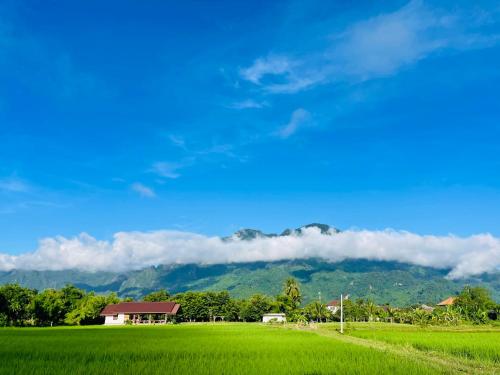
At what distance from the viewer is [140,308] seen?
95.9 metres

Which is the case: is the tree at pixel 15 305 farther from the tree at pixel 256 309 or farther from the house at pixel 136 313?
the tree at pixel 256 309

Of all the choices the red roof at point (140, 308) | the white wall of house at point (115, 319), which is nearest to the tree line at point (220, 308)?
the white wall of house at point (115, 319)

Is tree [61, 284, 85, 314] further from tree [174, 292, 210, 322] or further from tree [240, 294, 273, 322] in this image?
tree [240, 294, 273, 322]

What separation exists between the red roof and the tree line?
2.48 metres

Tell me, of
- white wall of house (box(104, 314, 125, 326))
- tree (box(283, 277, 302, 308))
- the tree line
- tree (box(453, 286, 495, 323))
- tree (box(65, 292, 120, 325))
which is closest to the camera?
the tree line

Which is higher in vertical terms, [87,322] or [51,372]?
[51,372]

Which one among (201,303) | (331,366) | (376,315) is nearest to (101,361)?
(331,366)

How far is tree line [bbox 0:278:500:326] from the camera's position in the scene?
241 feet

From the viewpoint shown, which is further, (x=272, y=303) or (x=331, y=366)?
(x=272, y=303)

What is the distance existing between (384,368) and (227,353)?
8427mm

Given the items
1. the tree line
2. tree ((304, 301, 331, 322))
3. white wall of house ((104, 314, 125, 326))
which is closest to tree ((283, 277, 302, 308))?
the tree line

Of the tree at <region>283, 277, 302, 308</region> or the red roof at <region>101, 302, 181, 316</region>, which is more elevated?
the tree at <region>283, 277, 302, 308</region>

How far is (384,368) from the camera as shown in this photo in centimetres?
1588

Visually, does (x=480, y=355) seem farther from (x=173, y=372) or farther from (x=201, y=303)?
(x=201, y=303)
